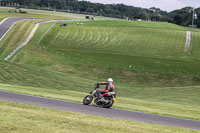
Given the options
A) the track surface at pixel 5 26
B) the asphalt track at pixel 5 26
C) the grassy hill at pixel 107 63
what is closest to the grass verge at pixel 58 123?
the grassy hill at pixel 107 63

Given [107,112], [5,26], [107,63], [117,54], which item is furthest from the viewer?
[5,26]

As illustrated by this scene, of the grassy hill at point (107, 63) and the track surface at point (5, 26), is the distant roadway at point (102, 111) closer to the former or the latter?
the grassy hill at point (107, 63)

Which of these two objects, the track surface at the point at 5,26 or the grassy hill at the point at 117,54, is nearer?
the grassy hill at the point at 117,54

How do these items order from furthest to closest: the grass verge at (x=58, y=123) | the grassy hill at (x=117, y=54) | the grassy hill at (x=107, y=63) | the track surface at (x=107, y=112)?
1. the grassy hill at (x=117, y=54)
2. the grassy hill at (x=107, y=63)
3. the track surface at (x=107, y=112)
4. the grass verge at (x=58, y=123)

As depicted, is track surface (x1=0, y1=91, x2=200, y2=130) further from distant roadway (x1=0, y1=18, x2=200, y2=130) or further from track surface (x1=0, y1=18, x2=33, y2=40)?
track surface (x1=0, y1=18, x2=33, y2=40)

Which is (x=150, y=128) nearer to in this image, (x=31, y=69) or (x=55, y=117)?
(x=55, y=117)

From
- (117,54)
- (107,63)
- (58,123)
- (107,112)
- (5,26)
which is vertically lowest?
(107,63)

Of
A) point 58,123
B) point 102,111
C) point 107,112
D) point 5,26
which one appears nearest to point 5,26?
point 5,26

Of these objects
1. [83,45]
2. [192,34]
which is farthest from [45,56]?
[192,34]

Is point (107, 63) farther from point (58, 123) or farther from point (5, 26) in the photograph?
point (58, 123)

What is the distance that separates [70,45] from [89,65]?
23.2 meters

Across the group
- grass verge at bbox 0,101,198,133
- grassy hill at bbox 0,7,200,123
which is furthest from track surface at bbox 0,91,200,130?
grassy hill at bbox 0,7,200,123

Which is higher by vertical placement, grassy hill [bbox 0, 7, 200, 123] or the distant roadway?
the distant roadway

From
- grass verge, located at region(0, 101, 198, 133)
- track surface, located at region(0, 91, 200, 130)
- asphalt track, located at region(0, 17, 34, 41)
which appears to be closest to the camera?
grass verge, located at region(0, 101, 198, 133)
